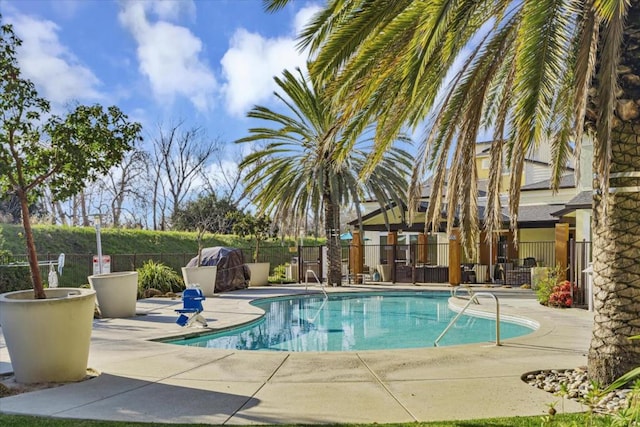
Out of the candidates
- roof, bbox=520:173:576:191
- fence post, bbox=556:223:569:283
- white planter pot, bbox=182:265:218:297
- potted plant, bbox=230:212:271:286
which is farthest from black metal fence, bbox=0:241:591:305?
white planter pot, bbox=182:265:218:297

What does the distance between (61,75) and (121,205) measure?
49.1 ft

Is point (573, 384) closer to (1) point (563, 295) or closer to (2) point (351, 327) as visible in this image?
(2) point (351, 327)

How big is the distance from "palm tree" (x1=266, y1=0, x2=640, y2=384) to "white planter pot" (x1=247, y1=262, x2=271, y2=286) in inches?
570

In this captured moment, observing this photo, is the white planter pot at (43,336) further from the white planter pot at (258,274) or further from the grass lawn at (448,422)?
the white planter pot at (258,274)

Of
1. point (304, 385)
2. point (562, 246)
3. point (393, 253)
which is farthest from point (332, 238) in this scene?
point (304, 385)

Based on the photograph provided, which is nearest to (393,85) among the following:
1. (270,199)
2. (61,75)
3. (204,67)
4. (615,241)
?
(615,241)

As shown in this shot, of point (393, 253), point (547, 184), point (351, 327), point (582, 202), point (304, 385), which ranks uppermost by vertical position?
point (547, 184)

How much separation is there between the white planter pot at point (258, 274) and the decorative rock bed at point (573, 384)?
16.1 metres

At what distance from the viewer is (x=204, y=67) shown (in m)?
31.5

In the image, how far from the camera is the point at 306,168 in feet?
66.9

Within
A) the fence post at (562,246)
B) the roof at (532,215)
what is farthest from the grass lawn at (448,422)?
the roof at (532,215)

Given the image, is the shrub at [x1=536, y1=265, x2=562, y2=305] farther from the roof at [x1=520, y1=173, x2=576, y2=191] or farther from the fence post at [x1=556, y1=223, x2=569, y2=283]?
the roof at [x1=520, y1=173, x2=576, y2=191]

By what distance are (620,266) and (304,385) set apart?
396 centimetres

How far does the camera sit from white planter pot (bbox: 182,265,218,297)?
55.9ft
